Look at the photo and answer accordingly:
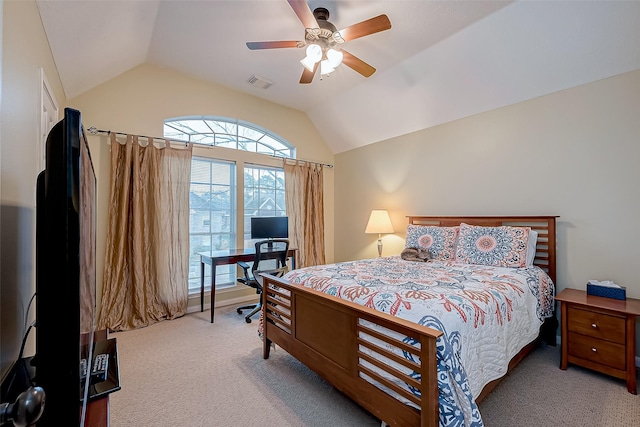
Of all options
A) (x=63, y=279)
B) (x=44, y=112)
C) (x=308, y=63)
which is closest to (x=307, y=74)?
(x=308, y=63)

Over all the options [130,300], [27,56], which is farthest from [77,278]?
[130,300]

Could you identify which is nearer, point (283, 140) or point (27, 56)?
point (27, 56)

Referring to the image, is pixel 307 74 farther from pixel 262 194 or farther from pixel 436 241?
pixel 436 241

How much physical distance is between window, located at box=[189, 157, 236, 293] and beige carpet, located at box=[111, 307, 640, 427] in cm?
133

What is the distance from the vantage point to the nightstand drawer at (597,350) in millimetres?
1986

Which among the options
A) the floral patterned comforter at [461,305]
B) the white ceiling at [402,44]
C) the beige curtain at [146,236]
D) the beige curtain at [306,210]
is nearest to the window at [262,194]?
the beige curtain at [306,210]

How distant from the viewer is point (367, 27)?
6.89 feet

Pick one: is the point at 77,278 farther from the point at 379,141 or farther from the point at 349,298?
the point at 379,141

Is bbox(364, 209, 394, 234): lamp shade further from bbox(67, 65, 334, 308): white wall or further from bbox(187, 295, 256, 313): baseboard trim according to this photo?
bbox(187, 295, 256, 313): baseboard trim

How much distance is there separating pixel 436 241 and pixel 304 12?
256cm

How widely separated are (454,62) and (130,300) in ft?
14.2

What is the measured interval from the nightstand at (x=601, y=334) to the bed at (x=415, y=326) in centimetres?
21

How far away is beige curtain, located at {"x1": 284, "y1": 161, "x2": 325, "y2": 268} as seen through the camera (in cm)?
442

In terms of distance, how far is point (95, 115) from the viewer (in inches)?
117
